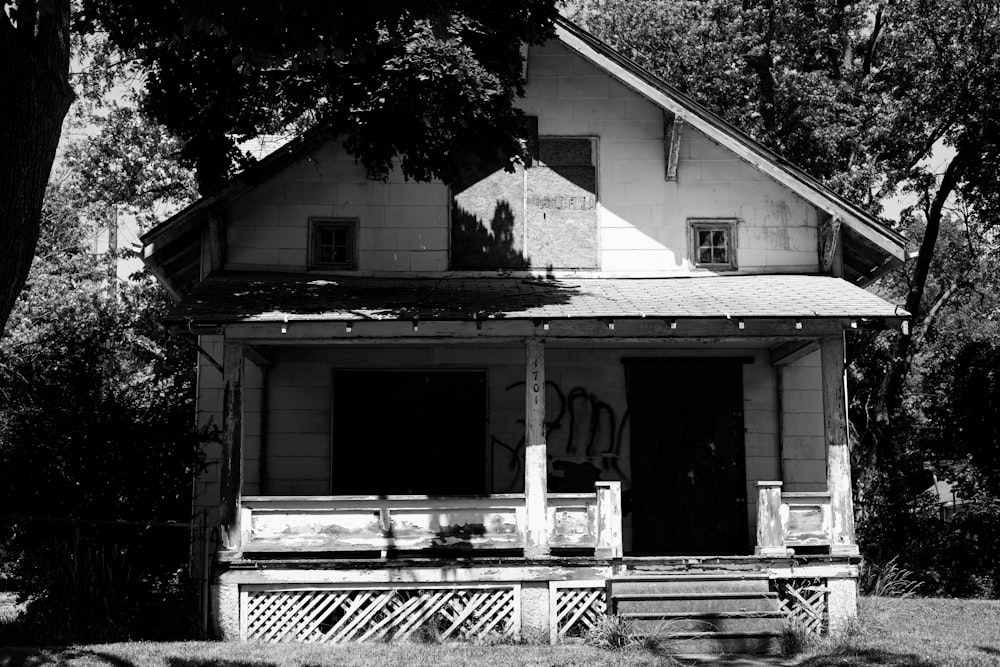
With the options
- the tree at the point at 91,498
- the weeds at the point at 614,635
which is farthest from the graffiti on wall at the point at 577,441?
the tree at the point at 91,498

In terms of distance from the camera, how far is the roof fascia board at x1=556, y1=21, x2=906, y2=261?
14.7 meters

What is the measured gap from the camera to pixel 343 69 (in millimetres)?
12883

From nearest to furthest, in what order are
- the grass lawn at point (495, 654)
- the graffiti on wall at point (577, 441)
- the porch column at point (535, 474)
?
the grass lawn at point (495, 654), the porch column at point (535, 474), the graffiti on wall at point (577, 441)

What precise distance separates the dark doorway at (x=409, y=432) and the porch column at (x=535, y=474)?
99.0 inches

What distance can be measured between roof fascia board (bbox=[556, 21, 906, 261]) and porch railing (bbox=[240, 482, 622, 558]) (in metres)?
4.79

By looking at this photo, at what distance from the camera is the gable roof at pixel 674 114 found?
14594mm

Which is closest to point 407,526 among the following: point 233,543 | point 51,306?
point 233,543

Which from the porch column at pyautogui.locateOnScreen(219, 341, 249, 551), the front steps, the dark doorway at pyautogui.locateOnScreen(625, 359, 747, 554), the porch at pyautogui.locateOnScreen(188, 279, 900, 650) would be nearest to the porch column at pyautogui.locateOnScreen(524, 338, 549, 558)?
the porch at pyautogui.locateOnScreen(188, 279, 900, 650)

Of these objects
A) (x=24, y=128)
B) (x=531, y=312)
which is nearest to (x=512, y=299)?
(x=531, y=312)

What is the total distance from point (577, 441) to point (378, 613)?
3.95 m

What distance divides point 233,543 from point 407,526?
1.94m

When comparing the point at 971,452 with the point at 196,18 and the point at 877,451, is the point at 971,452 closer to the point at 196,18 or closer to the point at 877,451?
the point at 877,451

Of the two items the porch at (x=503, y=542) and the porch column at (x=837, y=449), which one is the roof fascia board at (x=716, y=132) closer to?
the porch at (x=503, y=542)

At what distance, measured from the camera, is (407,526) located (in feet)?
42.2
